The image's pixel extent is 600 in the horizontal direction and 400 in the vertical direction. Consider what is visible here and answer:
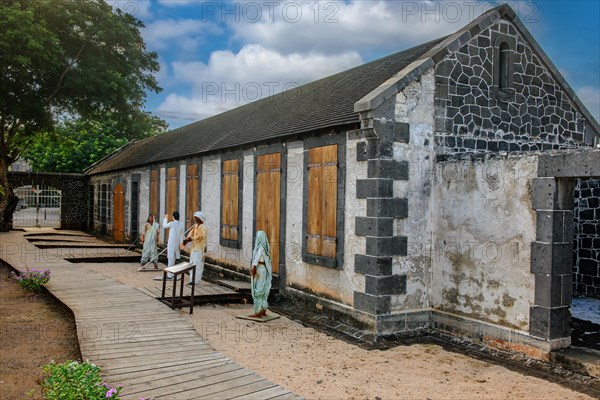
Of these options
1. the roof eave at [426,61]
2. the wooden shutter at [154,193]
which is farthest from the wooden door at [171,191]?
the roof eave at [426,61]

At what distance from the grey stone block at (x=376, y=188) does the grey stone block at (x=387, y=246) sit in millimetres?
707

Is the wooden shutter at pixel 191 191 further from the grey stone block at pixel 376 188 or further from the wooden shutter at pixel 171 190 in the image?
the grey stone block at pixel 376 188

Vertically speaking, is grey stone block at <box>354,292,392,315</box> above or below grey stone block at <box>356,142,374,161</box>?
below

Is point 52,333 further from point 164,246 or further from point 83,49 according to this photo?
point 83,49

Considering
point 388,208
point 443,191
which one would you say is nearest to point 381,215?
point 388,208

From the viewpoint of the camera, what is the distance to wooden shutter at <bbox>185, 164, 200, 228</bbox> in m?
14.8

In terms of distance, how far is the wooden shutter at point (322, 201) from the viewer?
30.4 feet

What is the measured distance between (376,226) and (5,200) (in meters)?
21.8

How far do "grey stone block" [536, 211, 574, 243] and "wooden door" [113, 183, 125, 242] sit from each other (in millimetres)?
17819

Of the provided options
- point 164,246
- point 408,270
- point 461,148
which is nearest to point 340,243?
point 408,270

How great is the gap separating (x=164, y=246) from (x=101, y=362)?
1120 centimetres

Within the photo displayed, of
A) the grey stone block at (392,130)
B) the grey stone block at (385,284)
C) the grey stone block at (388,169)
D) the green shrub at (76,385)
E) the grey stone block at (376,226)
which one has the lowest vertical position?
the green shrub at (76,385)

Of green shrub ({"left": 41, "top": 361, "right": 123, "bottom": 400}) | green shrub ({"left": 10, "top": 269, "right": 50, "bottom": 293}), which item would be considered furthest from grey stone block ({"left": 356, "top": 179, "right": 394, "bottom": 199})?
green shrub ({"left": 10, "top": 269, "right": 50, "bottom": 293})

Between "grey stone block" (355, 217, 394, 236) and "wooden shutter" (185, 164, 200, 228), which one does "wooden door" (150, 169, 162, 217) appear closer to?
"wooden shutter" (185, 164, 200, 228)
